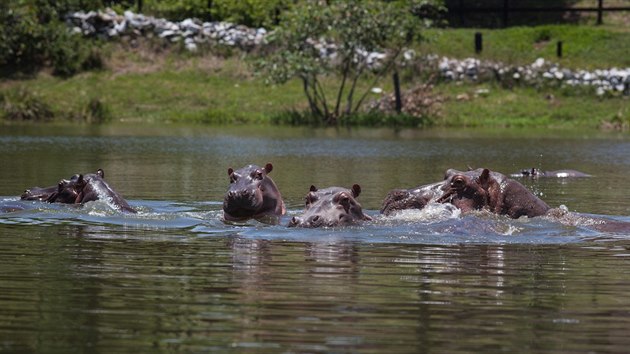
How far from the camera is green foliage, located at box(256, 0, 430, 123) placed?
4156 centimetres

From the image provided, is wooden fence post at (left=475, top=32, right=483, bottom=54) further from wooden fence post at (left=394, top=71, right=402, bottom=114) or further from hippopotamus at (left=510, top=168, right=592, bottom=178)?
hippopotamus at (left=510, top=168, right=592, bottom=178)

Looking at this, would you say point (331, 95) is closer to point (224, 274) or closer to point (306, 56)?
point (306, 56)

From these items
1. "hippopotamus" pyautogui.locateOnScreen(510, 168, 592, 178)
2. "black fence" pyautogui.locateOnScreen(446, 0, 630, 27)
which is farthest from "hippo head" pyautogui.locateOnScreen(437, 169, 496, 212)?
"black fence" pyautogui.locateOnScreen(446, 0, 630, 27)

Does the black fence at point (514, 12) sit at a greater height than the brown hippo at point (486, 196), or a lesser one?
greater

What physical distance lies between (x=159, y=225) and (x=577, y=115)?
3040cm

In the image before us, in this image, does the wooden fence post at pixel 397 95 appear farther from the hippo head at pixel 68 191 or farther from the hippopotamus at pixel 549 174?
the hippo head at pixel 68 191

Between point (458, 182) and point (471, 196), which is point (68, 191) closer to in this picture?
→ point (458, 182)

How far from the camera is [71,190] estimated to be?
49.5 feet

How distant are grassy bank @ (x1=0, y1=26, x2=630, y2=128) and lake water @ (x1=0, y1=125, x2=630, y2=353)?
71.3ft

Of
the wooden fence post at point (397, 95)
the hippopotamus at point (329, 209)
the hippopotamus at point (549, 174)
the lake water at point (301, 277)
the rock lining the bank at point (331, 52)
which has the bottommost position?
the hippopotamus at point (549, 174)

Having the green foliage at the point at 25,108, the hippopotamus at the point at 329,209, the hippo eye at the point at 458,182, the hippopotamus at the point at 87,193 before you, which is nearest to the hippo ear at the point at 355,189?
the hippopotamus at the point at 329,209

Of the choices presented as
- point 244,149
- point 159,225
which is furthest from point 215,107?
point 159,225

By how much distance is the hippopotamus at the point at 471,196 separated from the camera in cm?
1336

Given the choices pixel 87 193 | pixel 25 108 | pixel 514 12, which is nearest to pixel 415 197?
pixel 87 193
